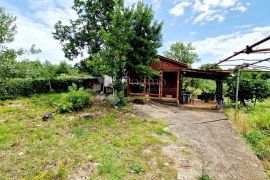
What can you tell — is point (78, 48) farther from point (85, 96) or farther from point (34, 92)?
point (85, 96)

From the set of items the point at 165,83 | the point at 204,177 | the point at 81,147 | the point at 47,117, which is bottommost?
the point at 204,177

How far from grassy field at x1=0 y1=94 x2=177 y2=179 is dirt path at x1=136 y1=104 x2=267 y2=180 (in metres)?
0.51

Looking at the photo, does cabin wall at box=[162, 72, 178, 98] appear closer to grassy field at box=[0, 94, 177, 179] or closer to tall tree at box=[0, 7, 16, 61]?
grassy field at box=[0, 94, 177, 179]

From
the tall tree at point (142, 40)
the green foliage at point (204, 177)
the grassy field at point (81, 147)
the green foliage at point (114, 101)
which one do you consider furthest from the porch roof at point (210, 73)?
the green foliage at point (204, 177)

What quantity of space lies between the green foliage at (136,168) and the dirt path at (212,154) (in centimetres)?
94

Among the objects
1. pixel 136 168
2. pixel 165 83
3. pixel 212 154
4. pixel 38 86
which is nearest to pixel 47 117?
pixel 136 168

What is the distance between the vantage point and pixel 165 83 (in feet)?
59.0

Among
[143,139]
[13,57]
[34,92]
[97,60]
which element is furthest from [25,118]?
[34,92]

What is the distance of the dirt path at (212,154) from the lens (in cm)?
534

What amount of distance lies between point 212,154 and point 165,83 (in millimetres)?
11910

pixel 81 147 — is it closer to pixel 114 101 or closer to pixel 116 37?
pixel 114 101

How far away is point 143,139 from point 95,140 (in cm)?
162

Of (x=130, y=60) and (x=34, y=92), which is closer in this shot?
(x=130, y=60)

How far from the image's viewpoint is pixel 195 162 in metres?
5.70
